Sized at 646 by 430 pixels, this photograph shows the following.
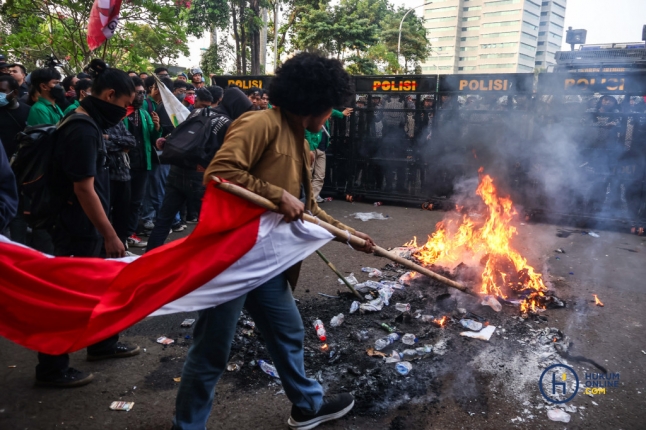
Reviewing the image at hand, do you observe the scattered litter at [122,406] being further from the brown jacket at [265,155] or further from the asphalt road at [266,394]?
the brown jacket at [265,155]

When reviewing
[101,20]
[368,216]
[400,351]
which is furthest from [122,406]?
[368,216]

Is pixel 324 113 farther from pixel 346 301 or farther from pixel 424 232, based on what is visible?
pixel 424 232

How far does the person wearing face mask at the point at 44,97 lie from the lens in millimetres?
5371

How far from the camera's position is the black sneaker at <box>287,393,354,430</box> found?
285 cm

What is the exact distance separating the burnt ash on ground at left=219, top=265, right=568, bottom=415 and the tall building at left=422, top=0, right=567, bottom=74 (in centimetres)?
11813

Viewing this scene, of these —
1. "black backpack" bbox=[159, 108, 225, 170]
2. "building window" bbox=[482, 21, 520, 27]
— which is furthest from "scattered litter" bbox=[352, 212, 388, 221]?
"building window" bbox=[482, 21, 520, 27]

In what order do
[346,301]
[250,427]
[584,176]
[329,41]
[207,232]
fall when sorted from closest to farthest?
[207,232], [250,427], [346,301], [584,176], [329,41]

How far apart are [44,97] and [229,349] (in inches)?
184

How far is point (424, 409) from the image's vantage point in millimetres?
3121

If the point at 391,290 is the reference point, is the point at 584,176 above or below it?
above

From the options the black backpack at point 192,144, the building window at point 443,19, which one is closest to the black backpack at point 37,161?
the black backpack at point 192,144

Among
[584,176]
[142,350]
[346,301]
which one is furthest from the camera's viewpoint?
[584,176]

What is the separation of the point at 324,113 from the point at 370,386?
199cm

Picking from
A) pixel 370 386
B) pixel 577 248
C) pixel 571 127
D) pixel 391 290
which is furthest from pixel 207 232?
pixel 571 127
